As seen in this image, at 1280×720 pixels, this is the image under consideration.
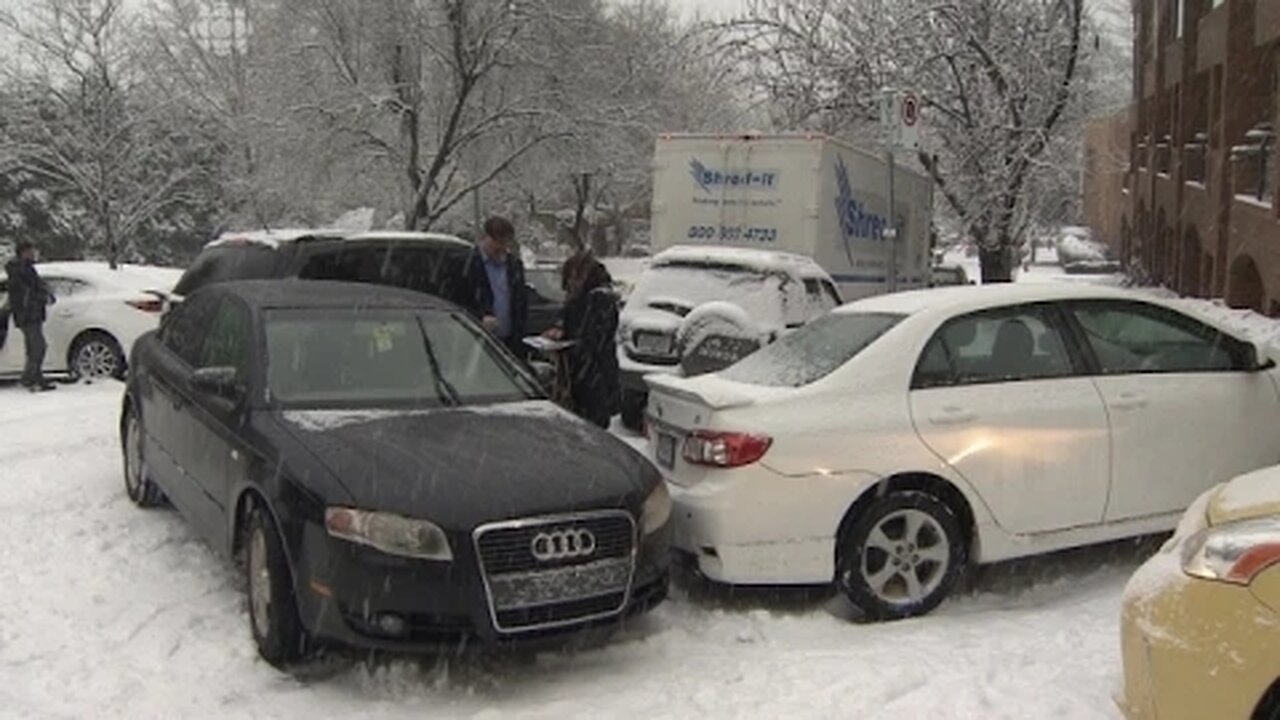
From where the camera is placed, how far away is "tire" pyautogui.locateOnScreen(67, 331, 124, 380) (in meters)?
14.1

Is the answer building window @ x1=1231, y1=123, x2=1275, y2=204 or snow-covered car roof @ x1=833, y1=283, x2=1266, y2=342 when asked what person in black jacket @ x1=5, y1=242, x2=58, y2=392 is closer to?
snow-covered car roof @ x1=833, y1=283, x2=1266, y2=342

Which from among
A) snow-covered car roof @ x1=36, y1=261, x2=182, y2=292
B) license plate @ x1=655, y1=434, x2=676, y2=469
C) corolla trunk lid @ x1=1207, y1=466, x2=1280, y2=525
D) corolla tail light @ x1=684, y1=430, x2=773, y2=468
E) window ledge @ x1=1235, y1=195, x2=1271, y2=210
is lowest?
license plate @ x1=655, y1=434, x2=676, y2=469

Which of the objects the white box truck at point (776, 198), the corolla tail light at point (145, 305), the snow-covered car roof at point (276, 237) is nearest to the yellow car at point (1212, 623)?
the snow-covered car roof at point (276, 237)

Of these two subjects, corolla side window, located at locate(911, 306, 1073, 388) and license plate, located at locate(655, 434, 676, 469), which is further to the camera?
license plate, located at locate(655, 434, 676, 469)

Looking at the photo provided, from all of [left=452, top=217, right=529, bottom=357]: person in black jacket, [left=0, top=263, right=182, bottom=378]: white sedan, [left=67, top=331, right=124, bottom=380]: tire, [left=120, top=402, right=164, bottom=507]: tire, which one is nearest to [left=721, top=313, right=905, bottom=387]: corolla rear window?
[left=452, top=217, right=529, bottom=357]: person in black jacket

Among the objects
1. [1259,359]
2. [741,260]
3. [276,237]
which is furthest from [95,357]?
[1259,359]

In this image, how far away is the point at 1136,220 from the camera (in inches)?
1359

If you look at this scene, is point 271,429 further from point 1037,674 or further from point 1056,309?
point 1056,309

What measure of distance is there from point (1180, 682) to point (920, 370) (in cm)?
255

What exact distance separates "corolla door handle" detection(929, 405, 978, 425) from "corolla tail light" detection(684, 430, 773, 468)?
2.60ft

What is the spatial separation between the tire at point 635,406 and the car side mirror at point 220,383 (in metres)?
4.23

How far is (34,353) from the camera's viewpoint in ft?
43.3

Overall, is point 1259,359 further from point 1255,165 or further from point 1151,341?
point 1255,165

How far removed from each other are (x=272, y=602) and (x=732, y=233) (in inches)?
415
